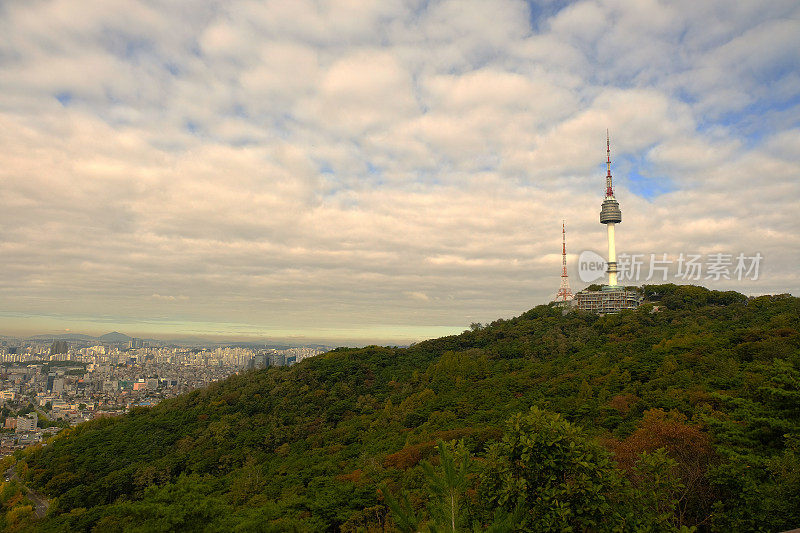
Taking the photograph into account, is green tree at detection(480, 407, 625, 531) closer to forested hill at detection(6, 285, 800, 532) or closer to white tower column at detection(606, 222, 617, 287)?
forested hill at detection(6, 285, 800, 532)

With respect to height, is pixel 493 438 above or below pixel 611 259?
below

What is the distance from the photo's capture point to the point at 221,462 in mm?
36406

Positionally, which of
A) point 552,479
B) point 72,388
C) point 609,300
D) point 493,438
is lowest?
point 72,388

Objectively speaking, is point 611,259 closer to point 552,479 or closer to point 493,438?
point 493,438

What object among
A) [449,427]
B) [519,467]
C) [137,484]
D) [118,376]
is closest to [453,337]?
[449,427]

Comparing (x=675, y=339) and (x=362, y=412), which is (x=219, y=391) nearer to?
(x=362, y=412)

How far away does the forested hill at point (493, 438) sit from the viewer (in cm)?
955

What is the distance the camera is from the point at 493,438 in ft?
81.0

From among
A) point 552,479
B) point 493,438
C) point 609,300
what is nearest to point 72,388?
point 609,300

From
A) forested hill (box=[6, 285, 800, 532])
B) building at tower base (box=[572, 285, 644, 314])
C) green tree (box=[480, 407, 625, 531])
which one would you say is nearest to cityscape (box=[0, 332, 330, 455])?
forested hill (box=[6, 285, 800, 532])

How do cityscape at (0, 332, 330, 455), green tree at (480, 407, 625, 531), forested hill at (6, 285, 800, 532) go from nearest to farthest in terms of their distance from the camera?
green tree at (480, 407, 625, 531)
forested hill at (6, 285, 800, 532)
cityscape at (0, 332, 330, 455)

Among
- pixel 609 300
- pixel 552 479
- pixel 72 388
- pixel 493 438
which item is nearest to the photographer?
pixel 552 479

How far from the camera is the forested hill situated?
955 cm

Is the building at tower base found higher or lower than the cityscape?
higher
